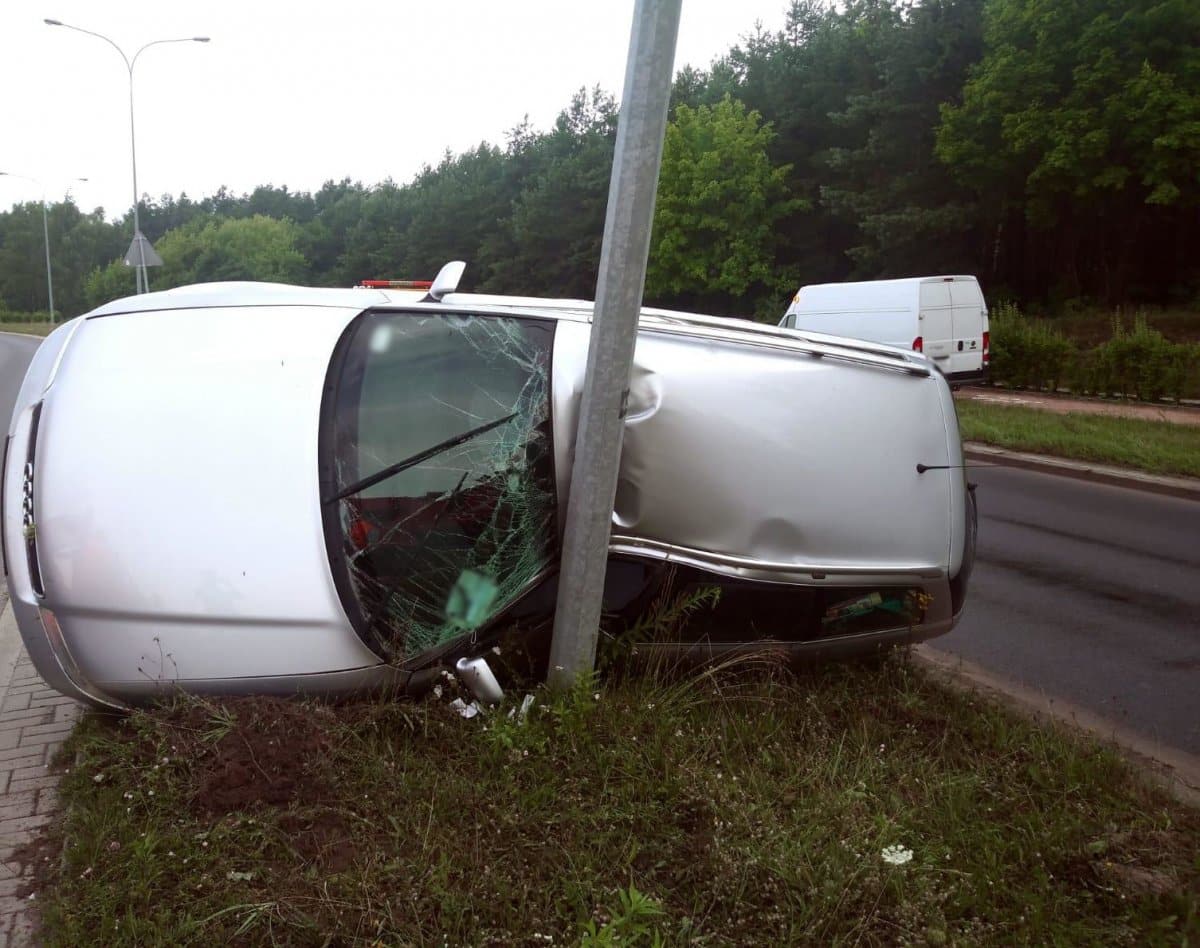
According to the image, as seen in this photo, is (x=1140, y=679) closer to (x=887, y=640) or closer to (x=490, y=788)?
(x=887, y=640)

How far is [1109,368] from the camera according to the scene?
18.2m

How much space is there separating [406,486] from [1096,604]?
4.90 meters

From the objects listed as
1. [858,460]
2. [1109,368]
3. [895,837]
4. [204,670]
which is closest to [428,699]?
[204,670]

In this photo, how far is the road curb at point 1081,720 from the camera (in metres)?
3.96

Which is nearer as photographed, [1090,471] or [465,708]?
[465,708]

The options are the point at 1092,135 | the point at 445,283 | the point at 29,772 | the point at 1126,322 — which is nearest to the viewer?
the point at 29,772

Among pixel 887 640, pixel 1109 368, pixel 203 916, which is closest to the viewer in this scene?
pixel 203 916

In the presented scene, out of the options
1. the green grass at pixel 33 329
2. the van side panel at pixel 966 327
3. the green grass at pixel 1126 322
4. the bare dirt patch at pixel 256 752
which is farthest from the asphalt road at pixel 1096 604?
the green grass at pixel 33 329

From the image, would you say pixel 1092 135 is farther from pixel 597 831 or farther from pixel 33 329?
pixel 33 329

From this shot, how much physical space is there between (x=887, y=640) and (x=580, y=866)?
1960 millimetres

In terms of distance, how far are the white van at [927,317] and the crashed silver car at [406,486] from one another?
15864 millimetres

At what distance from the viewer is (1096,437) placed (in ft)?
41.4

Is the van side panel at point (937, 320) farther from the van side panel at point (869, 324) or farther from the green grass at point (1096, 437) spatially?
the green grass at point (1096, 437)

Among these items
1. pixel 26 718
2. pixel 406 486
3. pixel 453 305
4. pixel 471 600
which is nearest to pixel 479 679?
pixel 471 600
